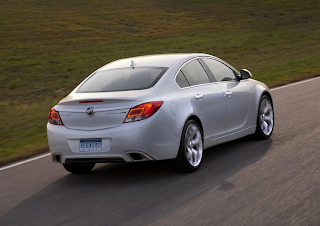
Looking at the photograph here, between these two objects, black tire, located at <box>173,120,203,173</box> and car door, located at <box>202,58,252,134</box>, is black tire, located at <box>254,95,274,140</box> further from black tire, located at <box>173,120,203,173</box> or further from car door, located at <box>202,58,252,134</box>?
black tire, located at <box>173,120,203,173</box>

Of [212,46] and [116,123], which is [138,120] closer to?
[116,123]

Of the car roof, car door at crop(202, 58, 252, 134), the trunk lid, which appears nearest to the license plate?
the trunk lid

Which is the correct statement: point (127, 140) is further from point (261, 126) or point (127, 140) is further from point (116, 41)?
point (116, 41)

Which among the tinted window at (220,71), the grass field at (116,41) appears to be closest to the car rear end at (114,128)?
the tinted window at (220,71)

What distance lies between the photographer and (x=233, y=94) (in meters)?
9.02

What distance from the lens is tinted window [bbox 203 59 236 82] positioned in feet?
29.4

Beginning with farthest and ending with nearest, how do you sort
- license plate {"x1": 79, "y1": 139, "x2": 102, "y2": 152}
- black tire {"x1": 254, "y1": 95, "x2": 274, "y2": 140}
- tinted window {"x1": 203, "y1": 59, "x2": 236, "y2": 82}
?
black tire {"x1": 254, "y1": 95, "x2": 274, "y2": 140}
tinted window {"x1": 203, "y1": 59, "x2": 236, "y2": 82}
license plate {"x1": 79, "y1": 139, "x2": 102, "y2": 152}

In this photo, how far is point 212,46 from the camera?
30.2 metres

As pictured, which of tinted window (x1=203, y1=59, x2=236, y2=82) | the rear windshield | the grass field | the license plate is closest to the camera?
the license plate

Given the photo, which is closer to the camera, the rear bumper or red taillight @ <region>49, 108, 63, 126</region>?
the rear bumper

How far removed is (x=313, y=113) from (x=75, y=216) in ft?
22.3

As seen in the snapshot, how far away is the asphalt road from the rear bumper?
352 millimetres

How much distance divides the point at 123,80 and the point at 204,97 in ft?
3.58

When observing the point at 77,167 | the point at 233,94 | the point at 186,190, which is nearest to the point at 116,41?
the point at 233,94
